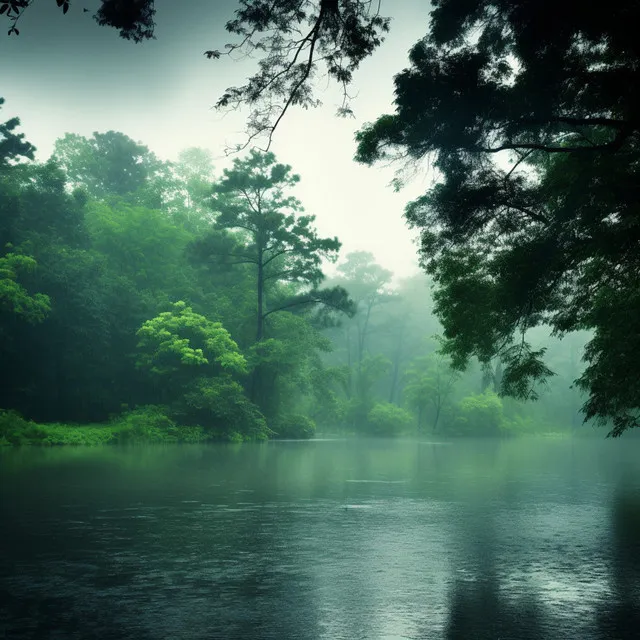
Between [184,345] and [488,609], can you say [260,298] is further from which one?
[488,609]

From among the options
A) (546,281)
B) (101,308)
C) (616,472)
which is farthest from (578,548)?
(101,308)

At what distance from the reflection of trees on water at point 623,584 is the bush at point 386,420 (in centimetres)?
5964

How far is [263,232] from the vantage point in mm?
51750

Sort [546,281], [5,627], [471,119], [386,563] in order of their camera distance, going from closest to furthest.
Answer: [5,627] → [386,563] → [471,119] → [546,281]

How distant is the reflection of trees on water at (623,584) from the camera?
681 centimetres

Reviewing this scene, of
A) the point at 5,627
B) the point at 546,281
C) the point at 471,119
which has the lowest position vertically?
the point at 5,627

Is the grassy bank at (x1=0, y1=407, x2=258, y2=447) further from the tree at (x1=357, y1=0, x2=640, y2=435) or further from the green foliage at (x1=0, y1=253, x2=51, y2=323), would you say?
the tree at (x1=357, y1=0, x2=640, y2=435)

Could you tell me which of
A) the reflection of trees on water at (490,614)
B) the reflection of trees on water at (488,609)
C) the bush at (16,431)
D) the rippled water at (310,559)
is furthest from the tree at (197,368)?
the reflection of trees on water at (490,614)

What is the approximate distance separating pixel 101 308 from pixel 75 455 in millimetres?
15529

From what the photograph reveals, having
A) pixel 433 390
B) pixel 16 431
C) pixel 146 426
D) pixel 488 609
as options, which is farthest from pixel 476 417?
pixel 488 609

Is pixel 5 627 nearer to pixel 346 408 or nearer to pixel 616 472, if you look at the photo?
pixel 616 472

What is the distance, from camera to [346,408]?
3019 inches

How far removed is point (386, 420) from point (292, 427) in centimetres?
2388

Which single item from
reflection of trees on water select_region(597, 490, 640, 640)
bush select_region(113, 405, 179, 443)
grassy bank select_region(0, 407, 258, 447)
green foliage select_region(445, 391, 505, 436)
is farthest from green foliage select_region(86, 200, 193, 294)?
reflection of trees on water select_region(597, 490, 640, 640)
